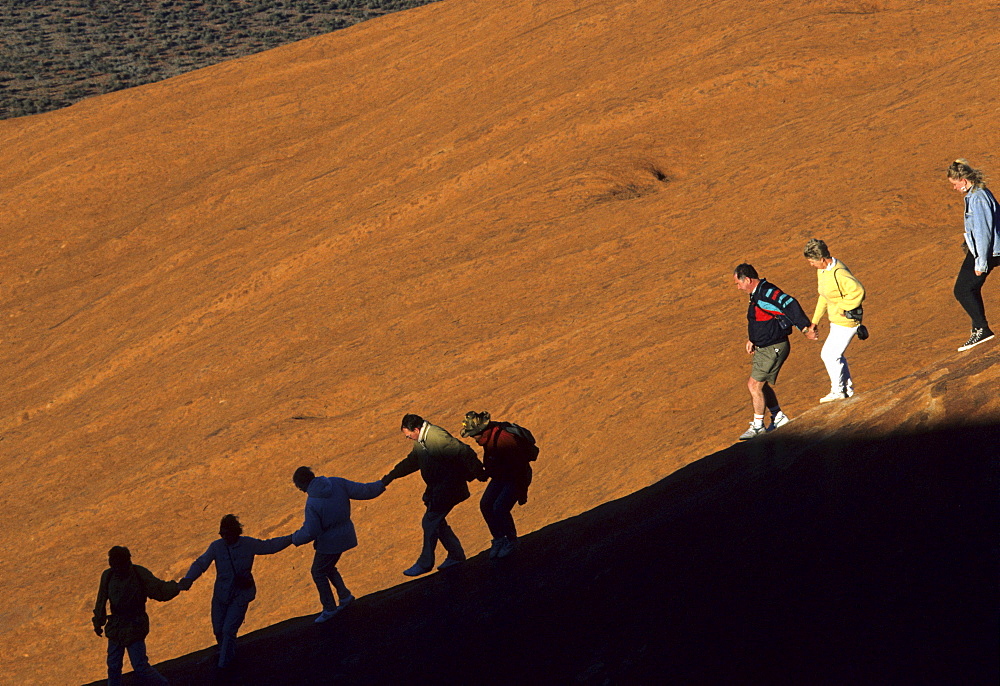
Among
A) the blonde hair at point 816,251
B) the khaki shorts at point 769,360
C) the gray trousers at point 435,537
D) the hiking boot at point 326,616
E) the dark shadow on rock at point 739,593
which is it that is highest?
the blonde hair at point 816,251

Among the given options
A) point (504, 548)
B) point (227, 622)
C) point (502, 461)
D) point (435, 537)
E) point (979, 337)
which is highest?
point (502, 461)

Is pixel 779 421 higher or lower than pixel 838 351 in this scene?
lower

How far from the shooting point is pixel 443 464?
854 centimetres

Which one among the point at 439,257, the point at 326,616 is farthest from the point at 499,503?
the point at 439,257

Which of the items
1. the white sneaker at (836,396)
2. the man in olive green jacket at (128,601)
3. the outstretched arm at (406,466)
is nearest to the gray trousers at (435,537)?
the outstretched arm at (406,466)

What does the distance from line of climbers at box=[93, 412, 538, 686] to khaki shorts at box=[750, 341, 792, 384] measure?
2352 mm

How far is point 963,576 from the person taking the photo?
16.7 ft

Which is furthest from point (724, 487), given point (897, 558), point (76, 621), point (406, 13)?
point (406, 13)

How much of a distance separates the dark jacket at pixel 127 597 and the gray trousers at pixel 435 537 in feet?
7.25

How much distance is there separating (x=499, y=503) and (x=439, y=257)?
10.4 meters

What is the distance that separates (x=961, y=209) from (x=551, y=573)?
10.8 meters

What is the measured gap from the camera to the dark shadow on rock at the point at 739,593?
16.4 ft

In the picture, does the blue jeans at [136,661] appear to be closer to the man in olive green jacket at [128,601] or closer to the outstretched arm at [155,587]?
the man in olive green jacket at [128,601]

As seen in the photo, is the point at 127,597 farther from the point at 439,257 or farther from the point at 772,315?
the point at 439,257
